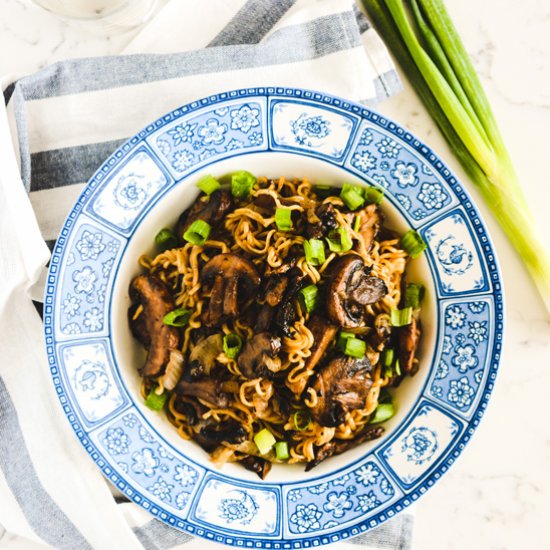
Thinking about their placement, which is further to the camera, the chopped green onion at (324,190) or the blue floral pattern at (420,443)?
the chopped green onion at (324,190)

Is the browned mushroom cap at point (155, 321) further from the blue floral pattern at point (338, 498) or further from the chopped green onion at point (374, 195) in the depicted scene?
the chopped green onion at point (374, 195)

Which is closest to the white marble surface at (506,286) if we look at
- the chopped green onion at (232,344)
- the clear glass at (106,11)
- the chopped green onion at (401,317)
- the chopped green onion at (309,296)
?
the clear glass at (106,11)

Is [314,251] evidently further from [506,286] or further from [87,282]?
[506,286]

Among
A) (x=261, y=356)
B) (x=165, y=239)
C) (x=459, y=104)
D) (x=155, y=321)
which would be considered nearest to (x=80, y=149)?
(x=165, y=239)

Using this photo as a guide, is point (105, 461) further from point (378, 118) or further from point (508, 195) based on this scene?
point (508, 195)

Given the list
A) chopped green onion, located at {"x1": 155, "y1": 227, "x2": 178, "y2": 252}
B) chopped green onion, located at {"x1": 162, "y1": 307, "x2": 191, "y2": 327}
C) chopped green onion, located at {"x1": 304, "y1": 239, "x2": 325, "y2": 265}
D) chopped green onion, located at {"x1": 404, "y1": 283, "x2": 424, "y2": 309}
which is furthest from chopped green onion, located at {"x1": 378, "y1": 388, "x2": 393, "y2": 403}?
chopped green onion, located at {"x1": 155, "y1": 227, "x2": 178, "y2": 252}
